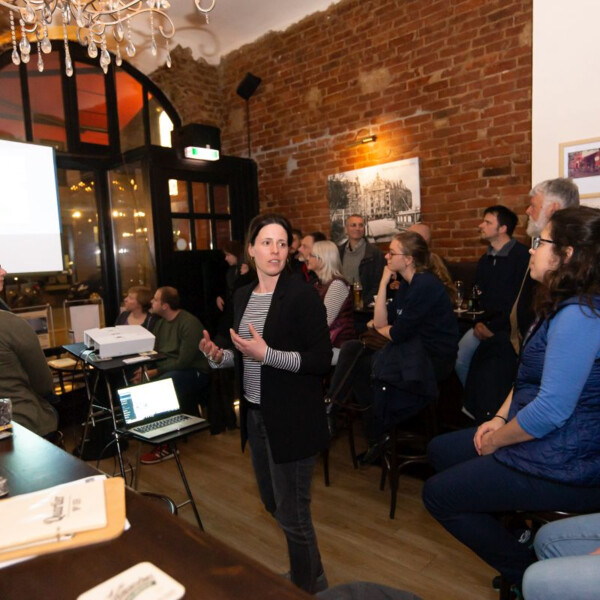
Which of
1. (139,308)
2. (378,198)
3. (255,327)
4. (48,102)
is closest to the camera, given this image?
(255,327)

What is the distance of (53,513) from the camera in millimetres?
1083

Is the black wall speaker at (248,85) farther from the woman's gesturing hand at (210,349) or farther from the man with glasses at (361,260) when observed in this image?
the woman's gesturing hand at (210,349)

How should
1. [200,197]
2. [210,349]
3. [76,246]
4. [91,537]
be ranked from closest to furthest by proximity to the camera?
[91,537], [210,349], [76,246], [200,197]

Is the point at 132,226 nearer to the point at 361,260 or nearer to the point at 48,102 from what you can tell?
the point at 48,102

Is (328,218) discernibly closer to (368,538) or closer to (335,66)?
(335,66)

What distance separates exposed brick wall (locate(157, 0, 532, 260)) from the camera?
405cm

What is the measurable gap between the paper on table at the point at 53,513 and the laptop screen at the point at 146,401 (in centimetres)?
136

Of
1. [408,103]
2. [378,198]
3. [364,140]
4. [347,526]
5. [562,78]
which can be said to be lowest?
[347,526]

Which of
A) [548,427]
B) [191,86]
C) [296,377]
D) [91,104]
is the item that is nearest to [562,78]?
[548,427]

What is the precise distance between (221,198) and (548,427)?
4946 mm

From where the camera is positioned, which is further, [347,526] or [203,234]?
[203,234]

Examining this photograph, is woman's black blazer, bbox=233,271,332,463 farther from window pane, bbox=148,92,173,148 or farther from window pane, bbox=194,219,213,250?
window pane, bbox=148,92,173,148

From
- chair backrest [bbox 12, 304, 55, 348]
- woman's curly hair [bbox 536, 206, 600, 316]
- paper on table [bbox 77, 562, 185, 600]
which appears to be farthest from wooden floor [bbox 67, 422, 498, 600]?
chair backrest [bbox 12, 304, 55, 348]

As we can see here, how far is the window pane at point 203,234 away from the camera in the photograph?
5.55m
